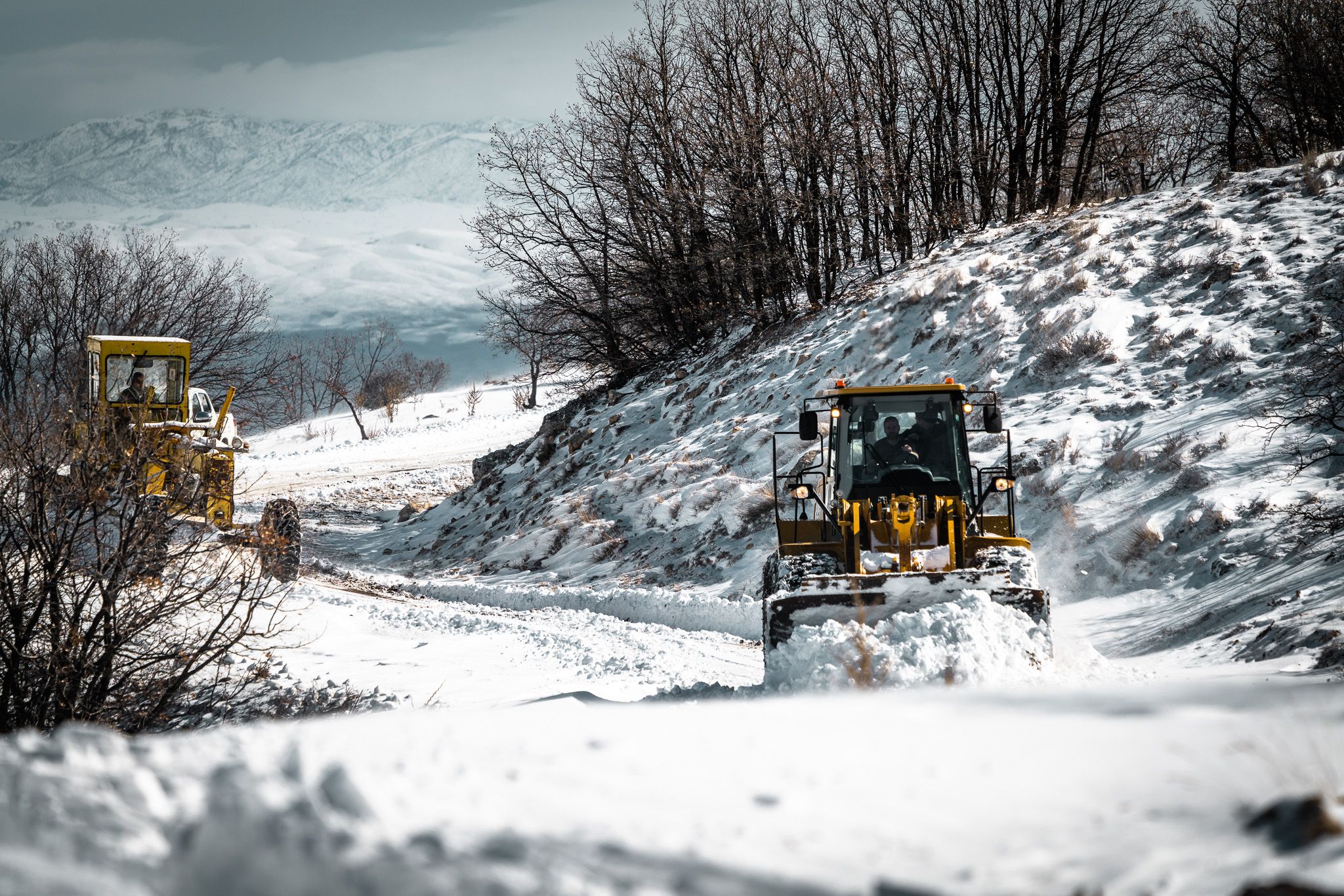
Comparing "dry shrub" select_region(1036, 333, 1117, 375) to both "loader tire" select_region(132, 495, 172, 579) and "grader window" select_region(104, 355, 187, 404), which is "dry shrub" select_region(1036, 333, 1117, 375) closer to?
"loader tire" select_region(132, 495, 172, 579)

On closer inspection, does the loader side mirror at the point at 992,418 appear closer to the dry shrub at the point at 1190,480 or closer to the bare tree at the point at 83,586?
the dry shrub at the point at 1190,480

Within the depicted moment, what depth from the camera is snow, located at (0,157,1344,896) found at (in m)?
2.54

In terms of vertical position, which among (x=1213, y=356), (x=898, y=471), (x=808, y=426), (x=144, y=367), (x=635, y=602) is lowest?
(x=635, y=602)

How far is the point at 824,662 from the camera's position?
6.71 m

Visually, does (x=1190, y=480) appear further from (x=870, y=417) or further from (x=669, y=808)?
(x=669, y=808)

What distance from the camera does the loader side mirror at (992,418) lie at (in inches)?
348

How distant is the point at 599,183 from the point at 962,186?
9.42 m

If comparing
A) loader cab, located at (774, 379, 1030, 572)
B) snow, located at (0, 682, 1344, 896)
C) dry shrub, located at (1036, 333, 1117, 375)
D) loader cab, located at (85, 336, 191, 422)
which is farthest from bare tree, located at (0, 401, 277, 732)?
dry shrub, located at (1036, 333, 1117, 375)

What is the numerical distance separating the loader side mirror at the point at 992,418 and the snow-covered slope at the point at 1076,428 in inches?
101

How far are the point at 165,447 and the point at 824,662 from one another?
17.6 feet

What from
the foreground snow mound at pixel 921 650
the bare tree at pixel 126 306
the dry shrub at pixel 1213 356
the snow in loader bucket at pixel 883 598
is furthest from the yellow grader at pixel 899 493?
the bare tree at pixel 126 306

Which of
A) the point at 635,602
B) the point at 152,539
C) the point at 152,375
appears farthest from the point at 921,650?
the point at 152,375

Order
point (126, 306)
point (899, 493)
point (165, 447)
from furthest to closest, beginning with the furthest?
1. point (126, 306)
2. point (899, 493)
3. point (165, 447)

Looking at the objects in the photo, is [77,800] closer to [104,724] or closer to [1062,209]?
[104,724]
